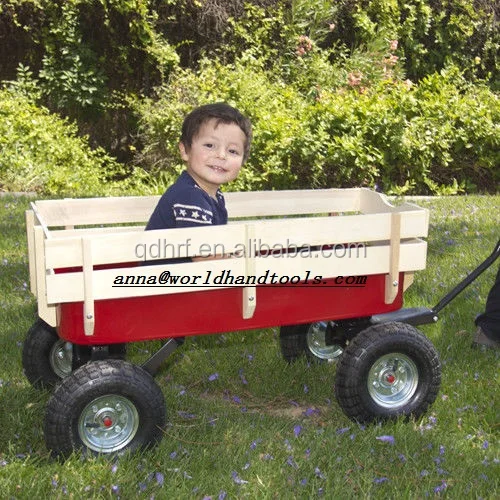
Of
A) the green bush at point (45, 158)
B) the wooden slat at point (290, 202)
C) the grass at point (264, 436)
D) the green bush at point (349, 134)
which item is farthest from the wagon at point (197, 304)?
the green bush at point (45, 158)

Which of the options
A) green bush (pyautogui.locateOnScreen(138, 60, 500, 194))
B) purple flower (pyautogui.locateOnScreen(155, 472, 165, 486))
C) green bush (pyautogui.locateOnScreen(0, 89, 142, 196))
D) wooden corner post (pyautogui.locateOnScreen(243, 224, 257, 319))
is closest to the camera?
purple flower (pyautogui.locateOnScreen(155, 472, 165, 486))

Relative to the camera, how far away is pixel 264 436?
3260 millimetres

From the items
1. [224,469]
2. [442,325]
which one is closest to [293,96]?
[442,325]

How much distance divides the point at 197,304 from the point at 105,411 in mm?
547

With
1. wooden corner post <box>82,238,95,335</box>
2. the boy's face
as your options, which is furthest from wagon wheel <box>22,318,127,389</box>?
the boy's face

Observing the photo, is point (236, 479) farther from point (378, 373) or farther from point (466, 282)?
point (466, 282)

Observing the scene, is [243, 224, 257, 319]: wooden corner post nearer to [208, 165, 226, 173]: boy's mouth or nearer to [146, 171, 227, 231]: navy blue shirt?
[146, 171, 227, 231]: navy blue shirt

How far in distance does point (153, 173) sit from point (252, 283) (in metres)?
6.41

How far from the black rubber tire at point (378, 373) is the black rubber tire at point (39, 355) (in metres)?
1.33

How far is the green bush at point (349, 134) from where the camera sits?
27.6 ft

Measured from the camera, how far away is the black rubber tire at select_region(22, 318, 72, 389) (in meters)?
3.67

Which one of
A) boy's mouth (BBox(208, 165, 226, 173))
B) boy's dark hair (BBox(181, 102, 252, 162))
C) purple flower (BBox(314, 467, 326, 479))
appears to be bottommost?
purple flower (BBox(314, 467, 326, 479))

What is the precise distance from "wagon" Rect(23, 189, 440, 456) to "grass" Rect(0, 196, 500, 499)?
0.14m

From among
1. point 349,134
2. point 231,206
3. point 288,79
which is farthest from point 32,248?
point 288,79
